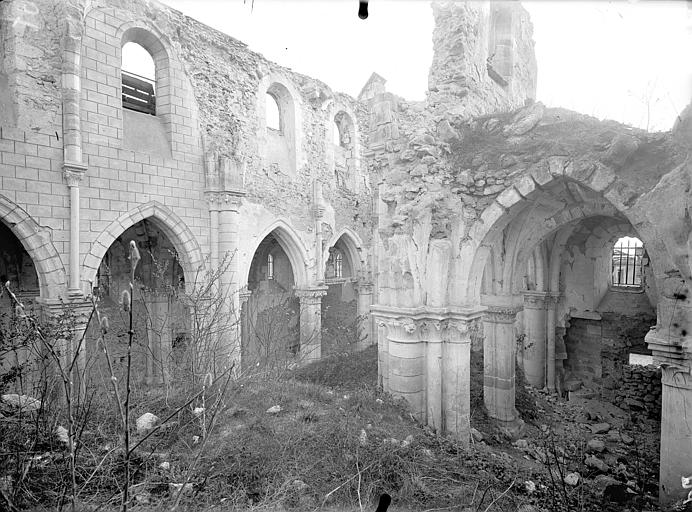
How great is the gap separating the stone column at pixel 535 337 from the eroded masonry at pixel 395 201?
0.05 meters

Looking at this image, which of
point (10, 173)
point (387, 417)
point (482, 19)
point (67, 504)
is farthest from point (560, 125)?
point (10, 173)

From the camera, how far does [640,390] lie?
388 inches

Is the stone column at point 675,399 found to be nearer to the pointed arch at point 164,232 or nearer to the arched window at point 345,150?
the pointed arch at point 164,232

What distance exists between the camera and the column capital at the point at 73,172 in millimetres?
8016

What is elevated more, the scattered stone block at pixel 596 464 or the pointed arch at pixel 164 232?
the pointed arch at pixel 164 232

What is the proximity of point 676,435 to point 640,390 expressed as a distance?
19.4ft

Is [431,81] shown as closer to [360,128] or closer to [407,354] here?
[407,354]

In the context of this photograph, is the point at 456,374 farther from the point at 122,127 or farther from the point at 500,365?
the point at 122,127

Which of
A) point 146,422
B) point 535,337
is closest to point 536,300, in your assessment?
point 535,337

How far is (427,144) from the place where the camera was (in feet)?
22.1

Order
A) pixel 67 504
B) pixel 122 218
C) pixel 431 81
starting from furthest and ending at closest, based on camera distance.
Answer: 1. pixel 122 218
2. pixel 431 81
3. pixel 67 504

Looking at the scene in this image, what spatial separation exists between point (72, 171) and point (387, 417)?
22.7 ft

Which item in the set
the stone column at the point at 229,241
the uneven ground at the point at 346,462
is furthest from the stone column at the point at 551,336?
the stone column at the point at 229,241

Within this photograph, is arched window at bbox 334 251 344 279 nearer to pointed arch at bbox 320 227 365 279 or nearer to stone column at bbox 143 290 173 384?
pointed arch at bbox 320 227 365 279
